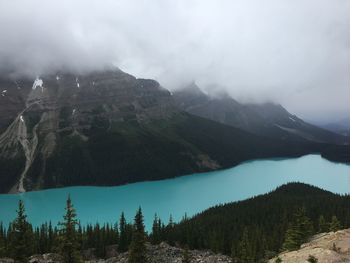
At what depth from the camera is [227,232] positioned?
11169cm

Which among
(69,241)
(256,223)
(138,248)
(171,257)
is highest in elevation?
(69,241)

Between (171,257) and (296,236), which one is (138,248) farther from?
(171,257)

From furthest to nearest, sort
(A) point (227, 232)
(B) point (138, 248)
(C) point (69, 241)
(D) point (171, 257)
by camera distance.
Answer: (A) point (227, 232)
(D) point (171, 257)
(B) point (138, 248)
(C) point (69, 241)

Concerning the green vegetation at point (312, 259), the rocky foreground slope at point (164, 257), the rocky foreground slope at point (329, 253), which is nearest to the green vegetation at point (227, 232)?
the rocky foreground slope at point (164, 257)

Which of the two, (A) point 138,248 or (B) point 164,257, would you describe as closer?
(A) point 138,248

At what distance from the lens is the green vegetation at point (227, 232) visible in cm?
4494

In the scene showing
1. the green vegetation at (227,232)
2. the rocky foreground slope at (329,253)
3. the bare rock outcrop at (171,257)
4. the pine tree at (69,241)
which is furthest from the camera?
the bare rock outcrop at (171,257)

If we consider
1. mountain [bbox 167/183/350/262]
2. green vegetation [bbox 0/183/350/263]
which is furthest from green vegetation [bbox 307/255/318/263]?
mountain [bbox 167/183/350/262]

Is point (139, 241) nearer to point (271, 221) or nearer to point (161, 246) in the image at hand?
point (161, 246)

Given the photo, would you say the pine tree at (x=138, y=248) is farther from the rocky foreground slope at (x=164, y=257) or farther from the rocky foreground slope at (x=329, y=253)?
the rocky foreground slope at (x=164, y=257)

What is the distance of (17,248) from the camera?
40.3 m

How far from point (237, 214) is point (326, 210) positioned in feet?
86.1

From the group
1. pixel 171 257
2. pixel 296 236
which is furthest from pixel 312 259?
pixel 171 257

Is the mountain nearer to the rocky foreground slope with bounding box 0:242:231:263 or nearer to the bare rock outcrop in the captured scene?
the bare rock outcrop
